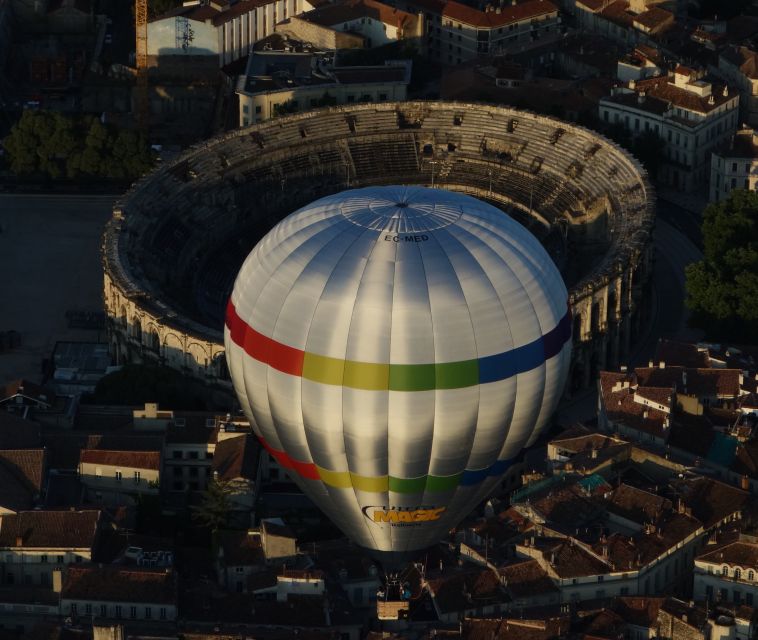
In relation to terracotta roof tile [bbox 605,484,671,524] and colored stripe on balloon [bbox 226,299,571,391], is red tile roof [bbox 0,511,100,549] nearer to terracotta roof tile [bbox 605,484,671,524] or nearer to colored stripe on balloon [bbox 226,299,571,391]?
colored stripe on balloon [bbox 226,299,571,391]

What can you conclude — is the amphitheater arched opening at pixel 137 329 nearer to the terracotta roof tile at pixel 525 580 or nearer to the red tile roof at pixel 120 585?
the red tile roof at pixel 120 585

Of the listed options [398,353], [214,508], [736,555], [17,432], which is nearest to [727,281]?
[736,555]

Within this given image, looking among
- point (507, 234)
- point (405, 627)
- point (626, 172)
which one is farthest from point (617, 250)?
point (405, 627)

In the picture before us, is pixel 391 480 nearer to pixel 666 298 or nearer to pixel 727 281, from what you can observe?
pixel 727 281

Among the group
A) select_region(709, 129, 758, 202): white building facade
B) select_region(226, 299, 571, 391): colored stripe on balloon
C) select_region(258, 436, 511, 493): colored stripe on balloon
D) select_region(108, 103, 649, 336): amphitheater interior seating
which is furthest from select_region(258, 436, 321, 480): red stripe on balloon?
select_region(709, 129, 758, 202): white building facade

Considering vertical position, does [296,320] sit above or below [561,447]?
above

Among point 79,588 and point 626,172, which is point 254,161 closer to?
point 626,172
